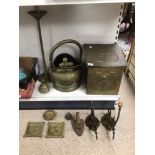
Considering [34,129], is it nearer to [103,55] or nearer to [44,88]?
[44,88]

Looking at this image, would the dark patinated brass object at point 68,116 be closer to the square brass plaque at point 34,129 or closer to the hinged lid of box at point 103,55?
the square brass plaque at point 34,129

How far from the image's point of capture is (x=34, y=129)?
0.88 metres

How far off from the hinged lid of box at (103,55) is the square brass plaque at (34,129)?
0.37 metres

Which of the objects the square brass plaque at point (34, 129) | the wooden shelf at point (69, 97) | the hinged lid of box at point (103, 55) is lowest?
the square brass plaque at point (34, 129)

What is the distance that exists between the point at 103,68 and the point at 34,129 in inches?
16.9

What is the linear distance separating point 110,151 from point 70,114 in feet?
0.88

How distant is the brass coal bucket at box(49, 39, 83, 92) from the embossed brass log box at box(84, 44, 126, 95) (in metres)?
0.06

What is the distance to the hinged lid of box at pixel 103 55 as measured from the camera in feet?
2.65

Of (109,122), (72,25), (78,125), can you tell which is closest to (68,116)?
(78,125)

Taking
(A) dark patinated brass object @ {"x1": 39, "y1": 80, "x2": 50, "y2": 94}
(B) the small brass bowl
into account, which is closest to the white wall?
(A) dark patinated brass object @ {"x1": 39, "y1": 80, "x2": 50, "y2": 94}

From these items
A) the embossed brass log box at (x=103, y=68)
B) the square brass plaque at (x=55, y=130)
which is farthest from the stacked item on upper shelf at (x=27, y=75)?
the embossed brass log box at (x=103, y=68)

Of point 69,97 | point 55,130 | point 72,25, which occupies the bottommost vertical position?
point 55,130
